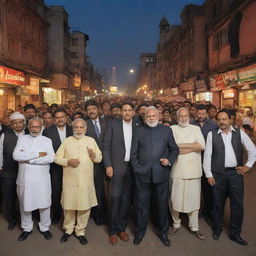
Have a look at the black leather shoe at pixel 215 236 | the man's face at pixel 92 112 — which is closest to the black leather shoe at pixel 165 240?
the black leather shoe at pixel 215 236

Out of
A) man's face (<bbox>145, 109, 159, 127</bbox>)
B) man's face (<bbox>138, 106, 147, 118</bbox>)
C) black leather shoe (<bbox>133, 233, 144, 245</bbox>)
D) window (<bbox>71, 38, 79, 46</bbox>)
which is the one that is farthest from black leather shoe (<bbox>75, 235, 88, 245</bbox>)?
window (<bbox>71, 38, 79, 46</bbox>)

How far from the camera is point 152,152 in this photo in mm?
4059

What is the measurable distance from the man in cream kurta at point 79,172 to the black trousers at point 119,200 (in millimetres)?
408

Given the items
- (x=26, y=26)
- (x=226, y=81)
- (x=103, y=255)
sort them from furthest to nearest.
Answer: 1. (x=26, y=26)
2. (x=226, y=81)
3. (x=103, y=255)

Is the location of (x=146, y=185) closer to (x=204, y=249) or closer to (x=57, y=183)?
(x=204, y=249)

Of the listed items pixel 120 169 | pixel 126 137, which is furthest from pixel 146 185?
pixel 126 137

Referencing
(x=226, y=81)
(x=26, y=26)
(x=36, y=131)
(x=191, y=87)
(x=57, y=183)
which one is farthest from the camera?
(x=191, y=87)

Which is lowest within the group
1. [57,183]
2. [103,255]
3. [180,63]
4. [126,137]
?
[103,255]

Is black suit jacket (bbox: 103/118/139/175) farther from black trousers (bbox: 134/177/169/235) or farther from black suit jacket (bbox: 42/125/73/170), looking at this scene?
black suit jacket (bbox: 42/125/73/170)

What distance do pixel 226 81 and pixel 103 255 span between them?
1436cm

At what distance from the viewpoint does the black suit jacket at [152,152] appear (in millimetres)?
4062

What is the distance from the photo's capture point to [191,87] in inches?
897

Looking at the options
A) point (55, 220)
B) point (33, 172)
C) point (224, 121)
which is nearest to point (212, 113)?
point (224, 121)

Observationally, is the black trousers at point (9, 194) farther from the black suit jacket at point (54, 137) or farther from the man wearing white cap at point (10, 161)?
the black suit jacket at point (54, 137)
